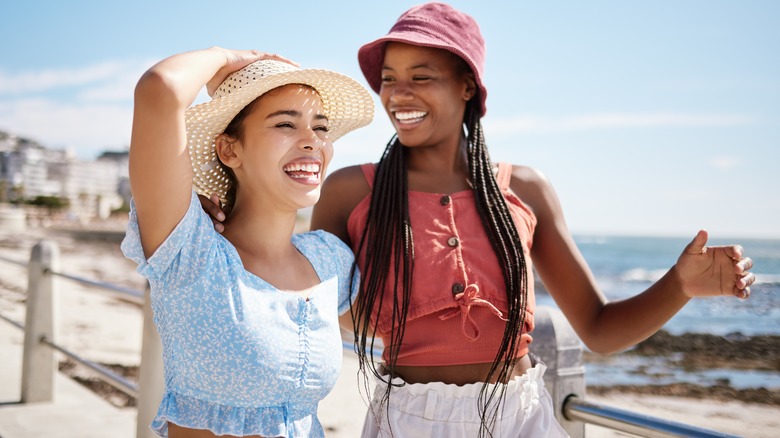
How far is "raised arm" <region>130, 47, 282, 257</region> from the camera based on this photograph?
1424 mm

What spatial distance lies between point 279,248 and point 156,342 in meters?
1.38

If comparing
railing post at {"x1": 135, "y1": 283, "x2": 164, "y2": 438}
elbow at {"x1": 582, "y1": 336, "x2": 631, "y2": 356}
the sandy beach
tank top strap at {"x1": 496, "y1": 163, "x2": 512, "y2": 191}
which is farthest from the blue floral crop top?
the sandy beach

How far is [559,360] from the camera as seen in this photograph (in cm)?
202

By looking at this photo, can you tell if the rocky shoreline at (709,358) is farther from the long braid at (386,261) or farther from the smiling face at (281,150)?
the smiling face at (281,150)

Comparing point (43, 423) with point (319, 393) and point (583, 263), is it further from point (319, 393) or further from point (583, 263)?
point (583, 263)

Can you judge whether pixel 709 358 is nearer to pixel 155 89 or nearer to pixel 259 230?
pixel 259 230

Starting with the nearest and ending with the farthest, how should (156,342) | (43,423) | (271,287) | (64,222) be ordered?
(271,287) < (156,342) < (43,423) < (64,222)

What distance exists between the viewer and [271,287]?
169 centimetres

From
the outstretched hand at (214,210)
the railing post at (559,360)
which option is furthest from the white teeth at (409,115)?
the railing post at (559,360)

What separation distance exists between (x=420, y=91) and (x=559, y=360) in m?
0.90

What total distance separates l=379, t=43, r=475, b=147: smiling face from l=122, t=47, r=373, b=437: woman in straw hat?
0.25 metres

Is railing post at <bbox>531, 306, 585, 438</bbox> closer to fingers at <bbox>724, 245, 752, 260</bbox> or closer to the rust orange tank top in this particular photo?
the rust orange tank top

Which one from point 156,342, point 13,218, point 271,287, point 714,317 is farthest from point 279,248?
point 13,218

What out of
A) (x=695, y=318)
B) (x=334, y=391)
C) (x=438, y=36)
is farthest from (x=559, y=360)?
(x=695, y=318)
